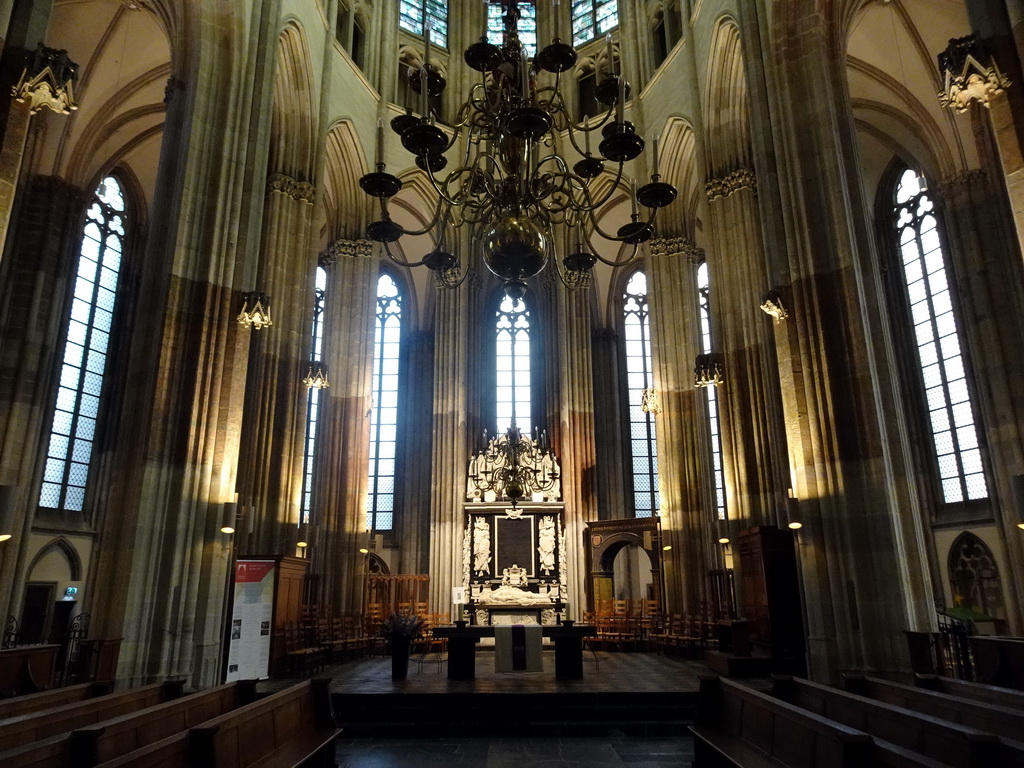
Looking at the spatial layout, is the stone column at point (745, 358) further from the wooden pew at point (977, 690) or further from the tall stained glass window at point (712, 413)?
the wooden pew at point (977, 690)

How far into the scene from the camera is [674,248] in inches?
874

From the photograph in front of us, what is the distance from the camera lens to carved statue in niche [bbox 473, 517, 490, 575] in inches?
875

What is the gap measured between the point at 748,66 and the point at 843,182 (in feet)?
12.0

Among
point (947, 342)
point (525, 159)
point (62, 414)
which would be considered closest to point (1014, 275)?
point (947, 342)

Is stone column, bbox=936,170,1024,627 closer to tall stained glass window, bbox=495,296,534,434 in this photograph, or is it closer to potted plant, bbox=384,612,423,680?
potted plant, bbox=384,612,423,680

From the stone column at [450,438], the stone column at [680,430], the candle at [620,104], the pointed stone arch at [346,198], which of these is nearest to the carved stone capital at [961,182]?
the stone column at [680,430]

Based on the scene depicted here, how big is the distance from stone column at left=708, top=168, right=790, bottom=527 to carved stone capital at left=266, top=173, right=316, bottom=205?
10.7 meters

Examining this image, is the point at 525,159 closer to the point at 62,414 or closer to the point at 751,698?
the point at 751,698

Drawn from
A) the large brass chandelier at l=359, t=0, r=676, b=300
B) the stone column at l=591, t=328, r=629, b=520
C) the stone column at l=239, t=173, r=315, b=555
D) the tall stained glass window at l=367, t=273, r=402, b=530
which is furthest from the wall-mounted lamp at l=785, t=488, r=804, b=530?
the tall stained glass window at l=367, t=273, r=402, b=530

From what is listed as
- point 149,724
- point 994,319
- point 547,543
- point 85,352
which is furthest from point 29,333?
point 994,319

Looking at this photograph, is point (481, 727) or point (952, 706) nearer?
point (952, 706)

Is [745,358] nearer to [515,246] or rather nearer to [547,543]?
[547,543]

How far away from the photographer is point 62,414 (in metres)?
19.8

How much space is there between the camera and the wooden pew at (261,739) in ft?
15.1
